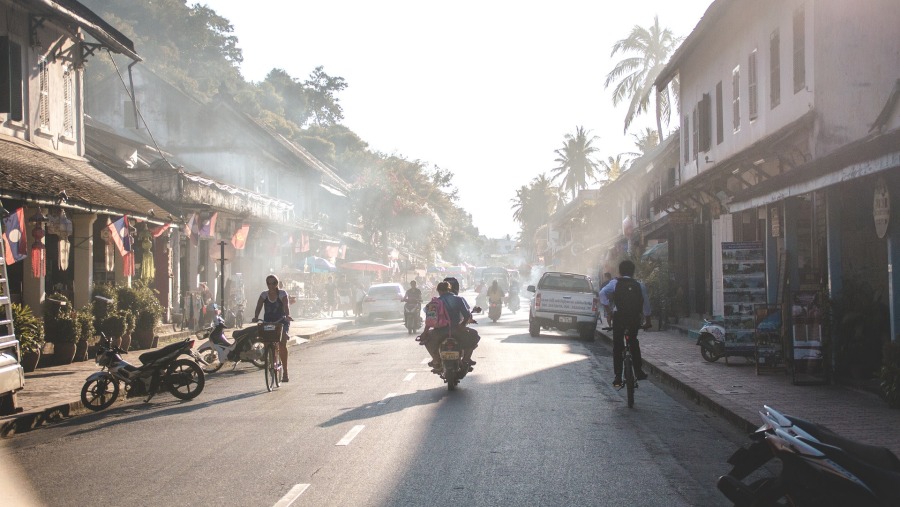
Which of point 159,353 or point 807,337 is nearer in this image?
point 159,353

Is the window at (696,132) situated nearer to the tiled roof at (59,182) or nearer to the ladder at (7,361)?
the tiled roof at (59,182)

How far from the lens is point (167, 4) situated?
7144 cm

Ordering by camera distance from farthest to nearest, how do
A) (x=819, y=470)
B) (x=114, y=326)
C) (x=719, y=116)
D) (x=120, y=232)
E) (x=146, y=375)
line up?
(x=719, y=116) → (x=114, y=326) → (x=120, y=232) → (x=146, y=375) → (x=819, y=470)

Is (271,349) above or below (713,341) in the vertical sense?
above

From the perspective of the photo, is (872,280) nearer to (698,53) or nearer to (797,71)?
(797,71)

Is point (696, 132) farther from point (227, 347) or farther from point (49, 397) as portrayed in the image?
point (49, 397)

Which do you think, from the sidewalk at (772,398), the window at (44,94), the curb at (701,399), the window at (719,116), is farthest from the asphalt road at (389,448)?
the window at (719,116)

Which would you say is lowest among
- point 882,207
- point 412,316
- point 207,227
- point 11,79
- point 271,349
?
point 412,316

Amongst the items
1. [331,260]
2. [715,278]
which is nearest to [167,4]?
[331,260]

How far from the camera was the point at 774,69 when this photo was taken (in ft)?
68.6

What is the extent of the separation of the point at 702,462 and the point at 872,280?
26.9ft

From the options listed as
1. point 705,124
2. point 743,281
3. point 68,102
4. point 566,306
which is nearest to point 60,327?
point 68,102

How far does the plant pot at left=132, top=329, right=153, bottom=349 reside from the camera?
22766 millimetres

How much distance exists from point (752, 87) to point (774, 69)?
1.88 m
